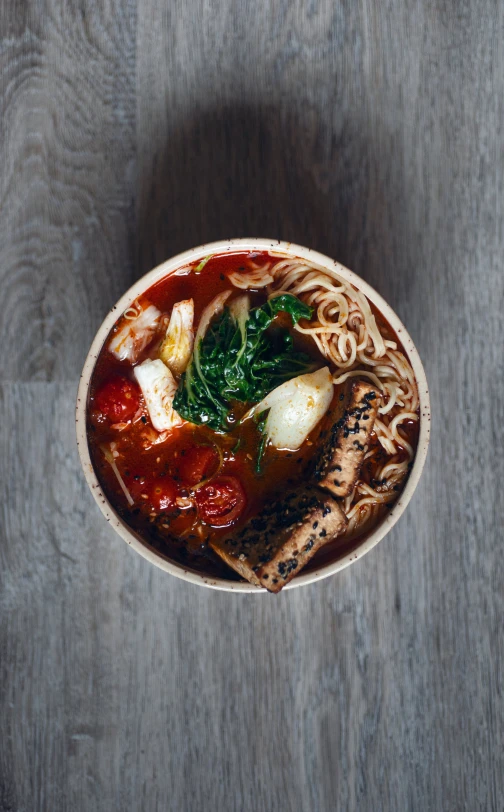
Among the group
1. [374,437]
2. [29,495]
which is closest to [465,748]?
[374,437]

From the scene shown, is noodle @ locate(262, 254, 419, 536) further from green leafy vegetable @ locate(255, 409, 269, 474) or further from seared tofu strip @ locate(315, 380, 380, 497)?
green leafy vegetable @ locate(255, 409, 269, 474)

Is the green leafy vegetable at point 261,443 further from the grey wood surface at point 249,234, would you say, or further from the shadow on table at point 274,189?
the shadow on table at point 274,189

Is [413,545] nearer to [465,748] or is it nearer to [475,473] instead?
[475,473]

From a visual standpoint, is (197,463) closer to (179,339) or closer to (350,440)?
(179,339)

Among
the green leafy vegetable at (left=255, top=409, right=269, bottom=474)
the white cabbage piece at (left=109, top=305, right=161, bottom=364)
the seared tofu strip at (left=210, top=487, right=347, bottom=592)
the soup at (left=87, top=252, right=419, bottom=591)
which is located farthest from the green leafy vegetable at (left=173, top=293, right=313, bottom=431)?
the seared tofu strip at (left=210, top=487, right=347, bottom=592)

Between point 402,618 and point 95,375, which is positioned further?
point 402,618

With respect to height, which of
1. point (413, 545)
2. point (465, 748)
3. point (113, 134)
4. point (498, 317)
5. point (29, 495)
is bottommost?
point (465, 748)

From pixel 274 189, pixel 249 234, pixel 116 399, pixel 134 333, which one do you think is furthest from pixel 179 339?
pixel 274 189

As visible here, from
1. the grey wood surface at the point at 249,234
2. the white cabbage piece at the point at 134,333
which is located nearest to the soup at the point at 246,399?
the white cabbage piece at the point at 134,333

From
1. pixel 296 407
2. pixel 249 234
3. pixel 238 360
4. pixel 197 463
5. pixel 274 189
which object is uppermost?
pixel 274 189
